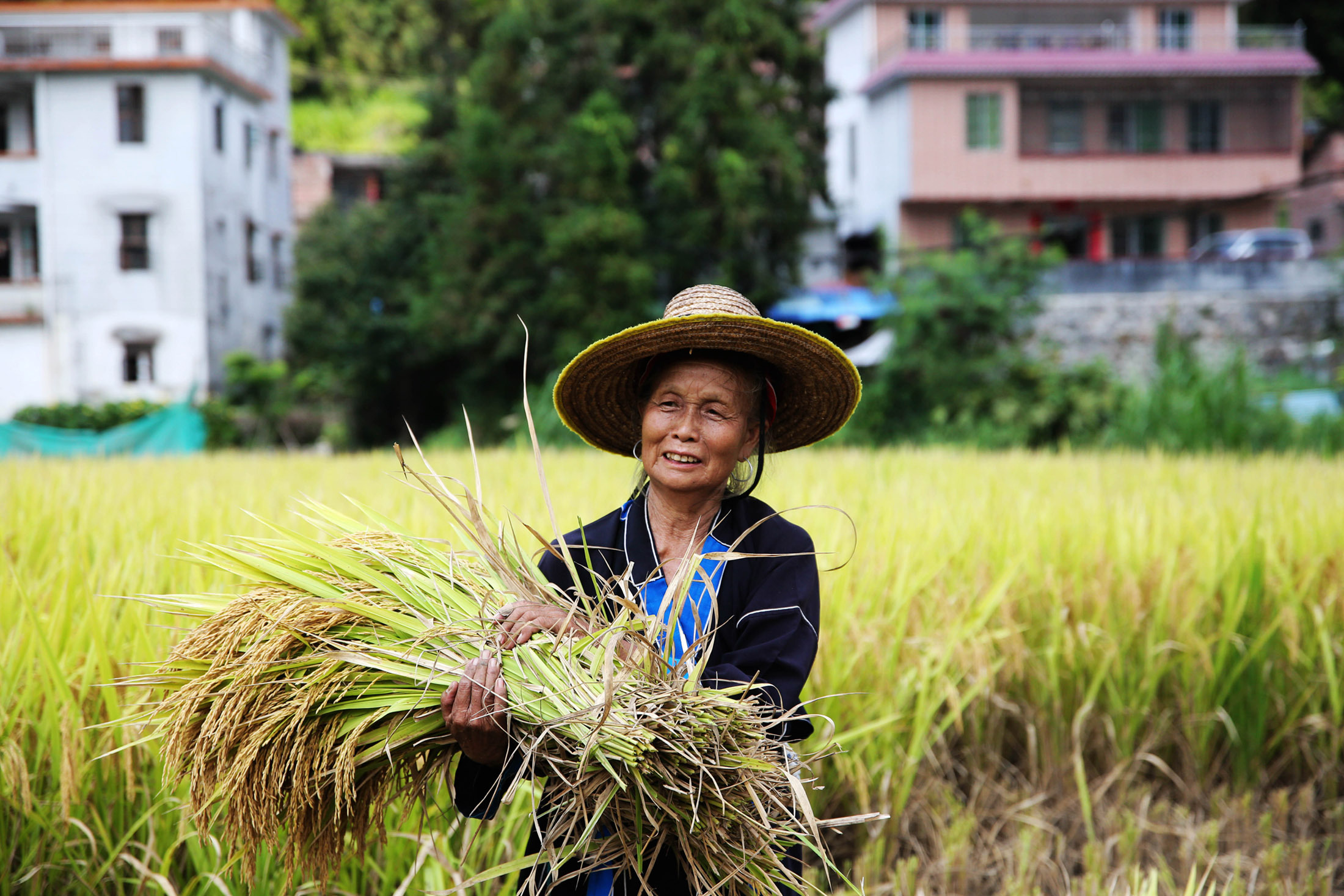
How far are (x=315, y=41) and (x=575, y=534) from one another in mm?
35079

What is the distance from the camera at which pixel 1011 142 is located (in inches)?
866

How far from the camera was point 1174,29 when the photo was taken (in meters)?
23.2

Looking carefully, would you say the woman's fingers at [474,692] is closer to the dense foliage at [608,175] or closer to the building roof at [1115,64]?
the dense foliage at [608,175]

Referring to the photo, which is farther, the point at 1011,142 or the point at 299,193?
the point at 299,193

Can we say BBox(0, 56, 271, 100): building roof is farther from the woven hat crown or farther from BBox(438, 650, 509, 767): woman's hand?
BBox(438, 650, 509, 767): woman's hand

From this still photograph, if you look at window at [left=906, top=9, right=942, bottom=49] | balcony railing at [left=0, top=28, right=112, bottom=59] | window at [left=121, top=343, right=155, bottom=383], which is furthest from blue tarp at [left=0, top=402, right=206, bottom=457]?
window at [left=906, top=9, right=942, bottom=49]

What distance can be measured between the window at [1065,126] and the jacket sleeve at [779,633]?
23.7 m

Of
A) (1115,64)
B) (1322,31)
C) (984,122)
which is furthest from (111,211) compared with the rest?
(1322,31)

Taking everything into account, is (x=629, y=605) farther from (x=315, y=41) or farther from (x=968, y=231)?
(x=315, y=41)

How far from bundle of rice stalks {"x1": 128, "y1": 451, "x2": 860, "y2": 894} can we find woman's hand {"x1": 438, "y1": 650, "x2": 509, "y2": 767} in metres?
0.03

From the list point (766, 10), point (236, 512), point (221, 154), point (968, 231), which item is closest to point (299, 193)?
point (221, 154)

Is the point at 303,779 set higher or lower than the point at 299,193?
lower

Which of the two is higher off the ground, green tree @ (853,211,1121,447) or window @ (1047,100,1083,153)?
window @ (1047,100,1083,153)

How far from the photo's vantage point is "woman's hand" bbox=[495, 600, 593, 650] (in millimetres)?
1326
